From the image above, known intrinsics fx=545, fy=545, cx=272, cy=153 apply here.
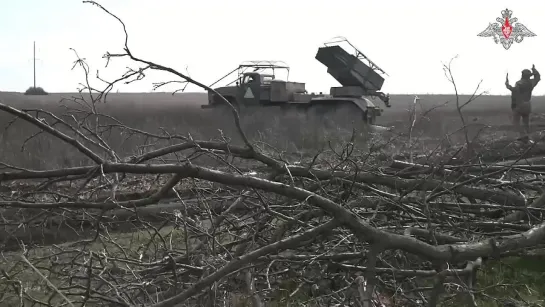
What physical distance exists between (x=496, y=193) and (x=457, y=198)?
25 cm

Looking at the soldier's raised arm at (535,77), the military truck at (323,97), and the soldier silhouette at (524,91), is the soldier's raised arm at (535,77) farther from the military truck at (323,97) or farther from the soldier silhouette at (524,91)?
the military truck at (323,97)

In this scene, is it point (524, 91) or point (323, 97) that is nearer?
point (524, 91)

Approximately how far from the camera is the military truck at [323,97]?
15.7m

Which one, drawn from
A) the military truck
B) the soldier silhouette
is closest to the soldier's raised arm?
the soldier silhouette

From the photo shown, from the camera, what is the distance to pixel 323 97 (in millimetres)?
16500

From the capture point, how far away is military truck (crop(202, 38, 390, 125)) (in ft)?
51.6

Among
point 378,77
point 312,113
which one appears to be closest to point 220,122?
point 312,113

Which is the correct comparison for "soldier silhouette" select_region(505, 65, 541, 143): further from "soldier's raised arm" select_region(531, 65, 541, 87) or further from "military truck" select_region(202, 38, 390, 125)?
"military truck" select_region(202, 38, 390, 125)

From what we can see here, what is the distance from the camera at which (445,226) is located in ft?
11.1

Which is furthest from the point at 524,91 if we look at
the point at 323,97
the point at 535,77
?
the point at 323,97

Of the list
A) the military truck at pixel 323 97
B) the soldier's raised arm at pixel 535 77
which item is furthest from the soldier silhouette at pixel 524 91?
the military truck at pixel 323 97

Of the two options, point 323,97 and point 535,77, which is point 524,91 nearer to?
point 535,77

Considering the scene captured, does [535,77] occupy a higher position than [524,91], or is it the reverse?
[535,77]

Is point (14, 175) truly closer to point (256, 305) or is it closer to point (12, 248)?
point (256, 305)
